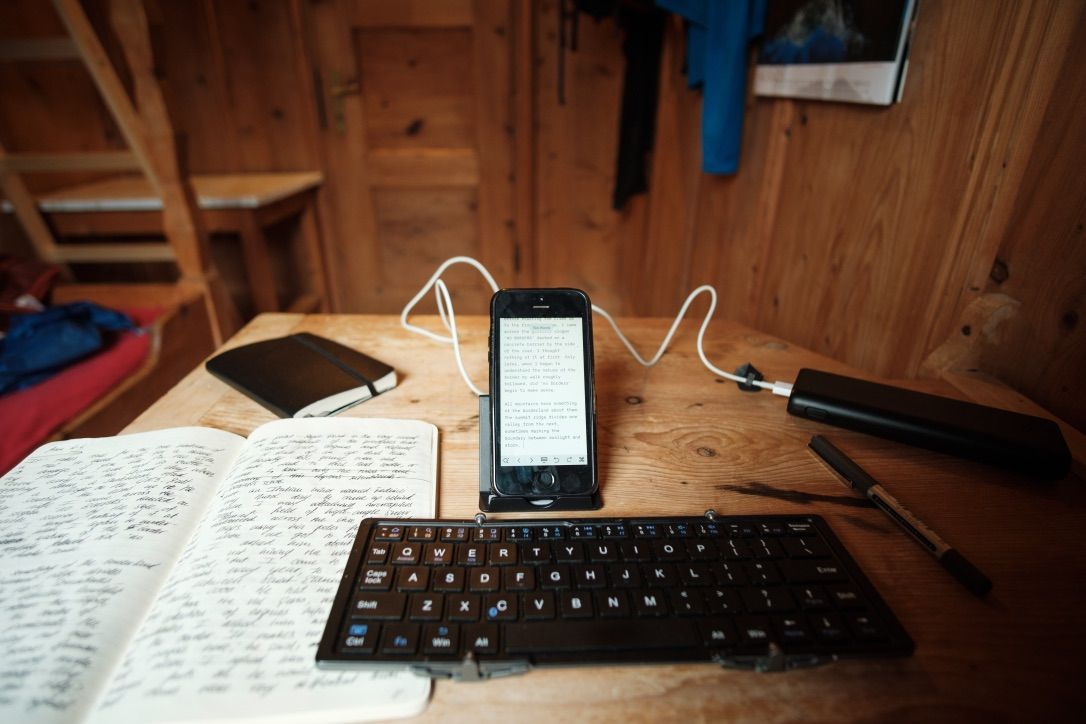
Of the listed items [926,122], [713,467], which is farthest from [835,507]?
[926,122]

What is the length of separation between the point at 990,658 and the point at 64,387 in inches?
60.8

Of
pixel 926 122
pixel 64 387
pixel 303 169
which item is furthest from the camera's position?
pixel 303 169

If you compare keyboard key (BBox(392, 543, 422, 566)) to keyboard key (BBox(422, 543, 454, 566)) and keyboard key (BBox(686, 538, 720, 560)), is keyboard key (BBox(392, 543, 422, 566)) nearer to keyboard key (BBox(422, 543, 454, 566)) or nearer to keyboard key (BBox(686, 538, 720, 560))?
keyboard key (BBox(422, 543, 454, 566))

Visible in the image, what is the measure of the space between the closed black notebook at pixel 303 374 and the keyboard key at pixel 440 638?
1.17ft

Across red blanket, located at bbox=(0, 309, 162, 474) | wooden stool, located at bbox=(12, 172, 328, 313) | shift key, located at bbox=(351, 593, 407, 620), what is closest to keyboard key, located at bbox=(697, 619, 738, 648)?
shift key, located at bbox=(351, 593, 407, 620)

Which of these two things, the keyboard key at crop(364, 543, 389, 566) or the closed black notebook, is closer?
the keyboard key at crop(364, 543, 389, 566)

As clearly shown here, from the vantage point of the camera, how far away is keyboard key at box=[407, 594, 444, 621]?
0.40m

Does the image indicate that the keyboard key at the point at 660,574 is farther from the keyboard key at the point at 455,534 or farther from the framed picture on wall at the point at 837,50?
the framed picture on wall at the point at 837,50

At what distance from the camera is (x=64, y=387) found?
1207 millimetres

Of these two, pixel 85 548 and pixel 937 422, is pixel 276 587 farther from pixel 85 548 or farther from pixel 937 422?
pixel 937 422

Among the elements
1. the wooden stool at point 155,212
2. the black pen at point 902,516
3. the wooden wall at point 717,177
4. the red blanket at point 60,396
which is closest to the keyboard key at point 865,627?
the black pen at point 902,516

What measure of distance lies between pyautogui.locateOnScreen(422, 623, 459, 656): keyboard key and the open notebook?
0.02 m

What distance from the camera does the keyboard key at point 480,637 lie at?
38 cm

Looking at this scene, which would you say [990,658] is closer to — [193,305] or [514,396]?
[514,396]
